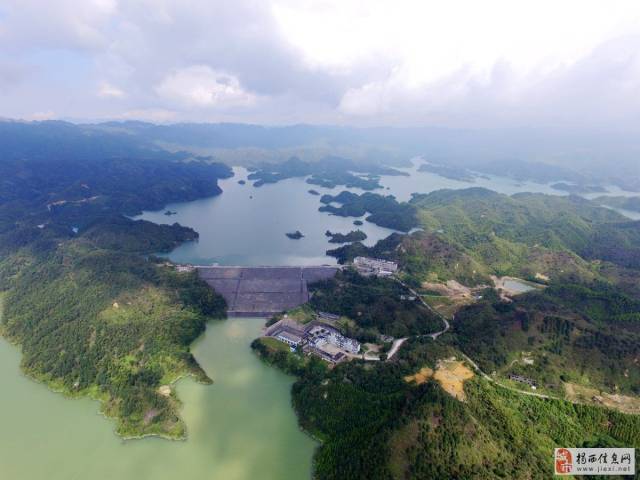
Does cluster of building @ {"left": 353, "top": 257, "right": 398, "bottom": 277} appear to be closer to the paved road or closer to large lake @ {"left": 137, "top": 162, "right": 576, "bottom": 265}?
the paved road

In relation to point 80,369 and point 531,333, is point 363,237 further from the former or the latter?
point 80,369

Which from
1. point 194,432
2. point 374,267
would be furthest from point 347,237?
point 194,432

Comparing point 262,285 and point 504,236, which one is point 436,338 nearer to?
point 262,285

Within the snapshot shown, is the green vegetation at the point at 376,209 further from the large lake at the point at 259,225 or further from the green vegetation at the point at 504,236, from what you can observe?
the green vegetation at the point at 504,236

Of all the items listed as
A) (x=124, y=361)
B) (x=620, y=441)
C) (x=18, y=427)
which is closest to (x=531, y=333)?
(x=620, y=441)

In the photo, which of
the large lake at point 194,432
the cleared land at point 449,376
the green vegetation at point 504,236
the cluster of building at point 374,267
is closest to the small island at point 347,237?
the green vegetation at point 504,236

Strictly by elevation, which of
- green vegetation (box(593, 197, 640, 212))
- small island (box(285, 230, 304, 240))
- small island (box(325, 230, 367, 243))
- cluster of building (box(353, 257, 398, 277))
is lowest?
green vegetation (box(593, 197, 640, 212))

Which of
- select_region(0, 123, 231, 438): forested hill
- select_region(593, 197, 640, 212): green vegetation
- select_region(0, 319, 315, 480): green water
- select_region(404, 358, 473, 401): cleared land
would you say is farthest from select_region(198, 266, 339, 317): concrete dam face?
select_region(593, 197, 640, 212): green vegetation
